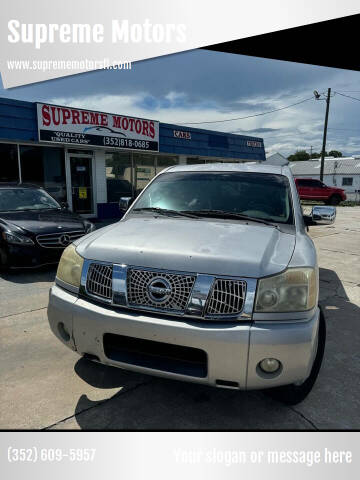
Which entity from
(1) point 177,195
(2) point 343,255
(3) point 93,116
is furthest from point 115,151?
(1) point 177,195

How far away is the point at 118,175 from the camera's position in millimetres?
13711

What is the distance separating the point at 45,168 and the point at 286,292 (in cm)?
1133

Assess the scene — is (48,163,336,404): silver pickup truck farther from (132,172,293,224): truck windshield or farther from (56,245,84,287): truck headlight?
(132,172,293,224): truck windshield

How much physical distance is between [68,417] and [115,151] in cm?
1222

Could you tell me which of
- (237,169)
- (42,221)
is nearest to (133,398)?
(237,169)

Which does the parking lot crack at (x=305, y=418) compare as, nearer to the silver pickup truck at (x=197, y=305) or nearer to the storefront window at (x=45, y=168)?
the silver pickup truck at (x=197, y=305)

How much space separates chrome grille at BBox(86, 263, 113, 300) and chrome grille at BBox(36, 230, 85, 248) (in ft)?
12.3

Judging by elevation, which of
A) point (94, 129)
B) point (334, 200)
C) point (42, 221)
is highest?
point (94, 129)

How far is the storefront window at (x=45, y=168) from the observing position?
11.0 metres

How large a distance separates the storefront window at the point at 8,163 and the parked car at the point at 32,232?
4.56 m

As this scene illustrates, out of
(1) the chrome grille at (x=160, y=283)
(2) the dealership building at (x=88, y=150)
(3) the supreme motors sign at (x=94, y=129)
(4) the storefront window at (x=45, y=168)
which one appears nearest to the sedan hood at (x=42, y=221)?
(1) the chrome grille at (x=160, y=283)

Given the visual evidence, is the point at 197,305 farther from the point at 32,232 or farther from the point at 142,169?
the point at 142,169

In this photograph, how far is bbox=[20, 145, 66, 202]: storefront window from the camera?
1101 cm

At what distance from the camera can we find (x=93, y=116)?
11.4 m
